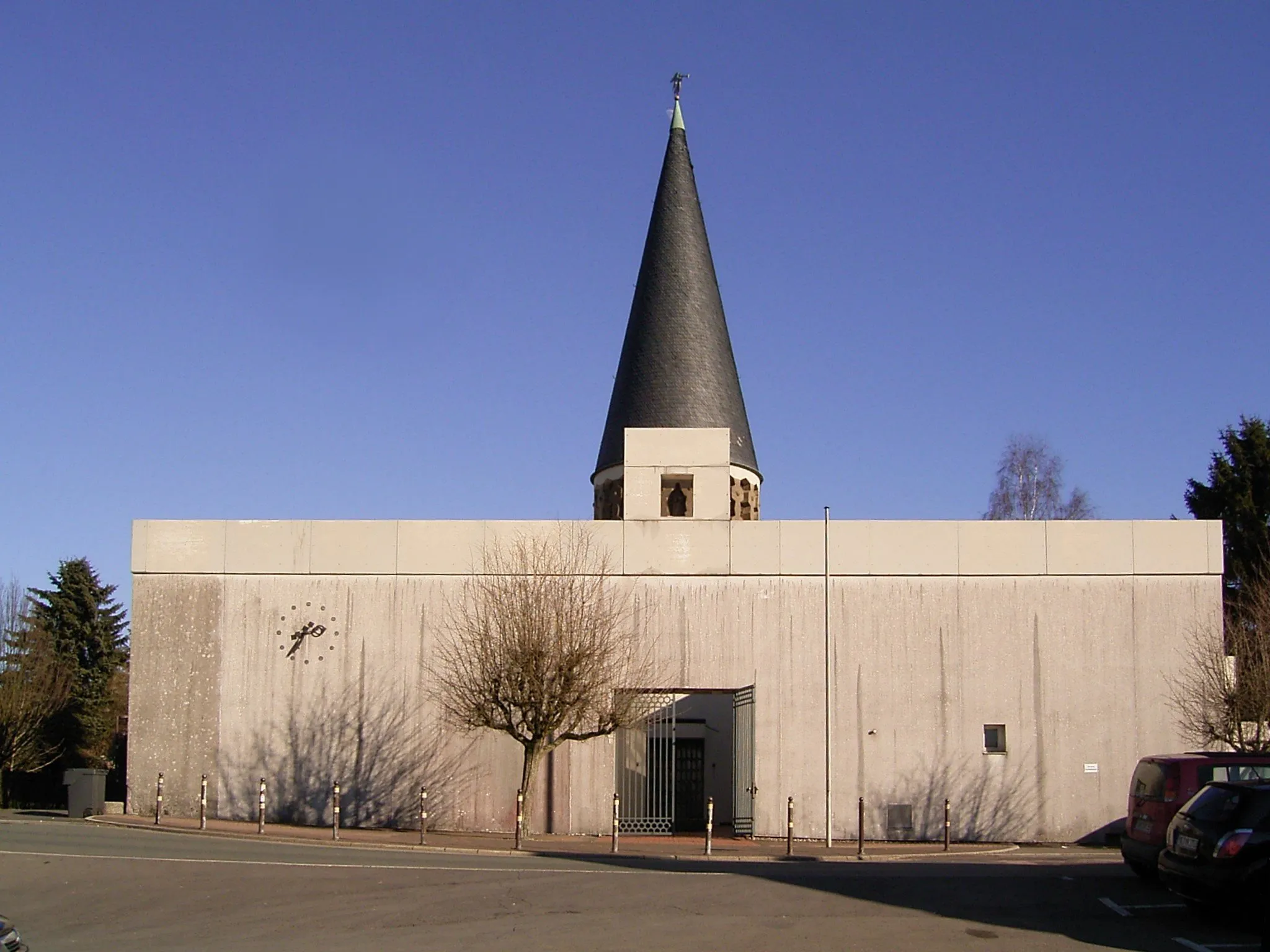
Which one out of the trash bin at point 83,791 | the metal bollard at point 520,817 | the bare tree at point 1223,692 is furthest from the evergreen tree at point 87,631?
the bare tree at point 1223,692

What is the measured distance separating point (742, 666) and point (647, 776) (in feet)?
10.3

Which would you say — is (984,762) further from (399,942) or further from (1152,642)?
(399,942)

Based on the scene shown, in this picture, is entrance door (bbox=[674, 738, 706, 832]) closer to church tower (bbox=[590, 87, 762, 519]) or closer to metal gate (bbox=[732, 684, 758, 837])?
metal gate (bbox=[732, 684, 758, 837])

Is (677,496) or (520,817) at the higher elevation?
(677,496)

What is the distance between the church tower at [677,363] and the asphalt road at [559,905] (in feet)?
57.0

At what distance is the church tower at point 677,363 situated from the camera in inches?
1447

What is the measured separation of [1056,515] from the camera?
52.6 meters

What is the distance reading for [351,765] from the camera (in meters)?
27.7

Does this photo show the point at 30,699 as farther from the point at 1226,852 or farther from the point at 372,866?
the point at 1226,852

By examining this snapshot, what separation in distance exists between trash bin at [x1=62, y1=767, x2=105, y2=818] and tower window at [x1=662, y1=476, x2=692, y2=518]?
42.4 feet

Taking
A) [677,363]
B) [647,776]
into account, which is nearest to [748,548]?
[647,776]

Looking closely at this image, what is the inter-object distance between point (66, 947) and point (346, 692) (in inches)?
587

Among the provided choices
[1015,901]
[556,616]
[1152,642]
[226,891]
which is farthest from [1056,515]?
[226,891]

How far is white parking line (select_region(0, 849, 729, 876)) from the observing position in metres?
18.4
